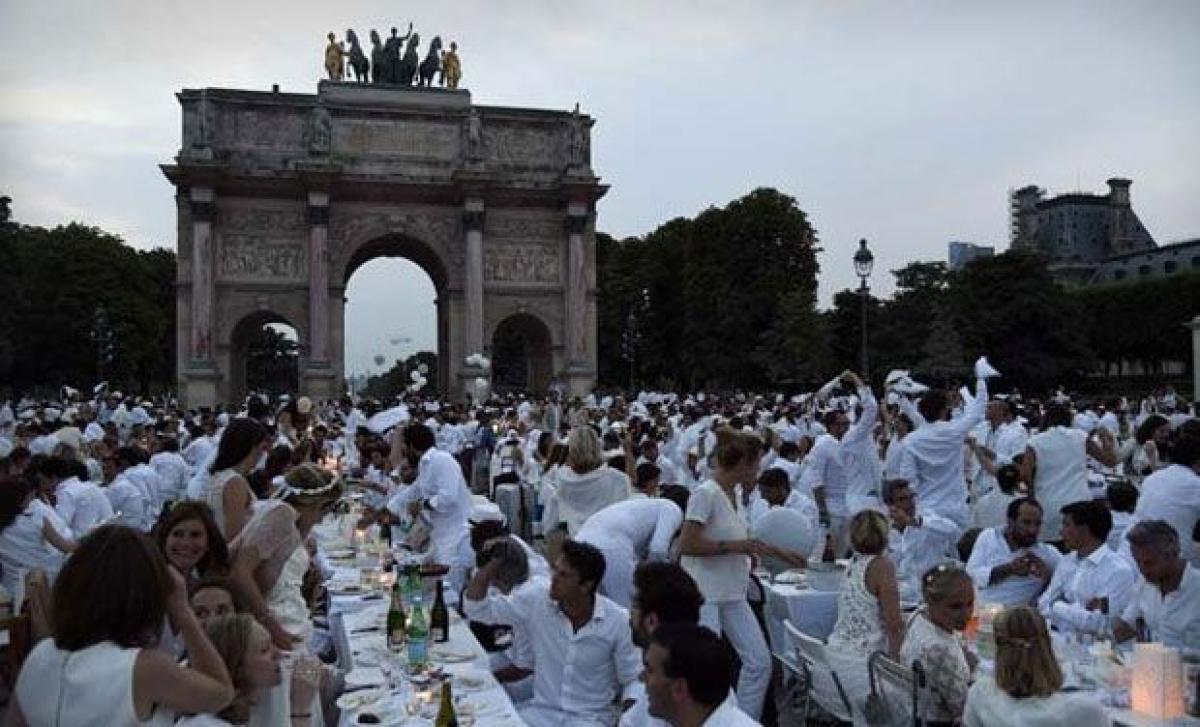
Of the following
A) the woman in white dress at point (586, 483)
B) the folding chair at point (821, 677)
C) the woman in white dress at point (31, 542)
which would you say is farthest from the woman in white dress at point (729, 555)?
the woman in white dress at point (31, 542)

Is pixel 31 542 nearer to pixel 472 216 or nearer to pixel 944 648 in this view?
pixel 944 648

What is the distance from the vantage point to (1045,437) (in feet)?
36.7

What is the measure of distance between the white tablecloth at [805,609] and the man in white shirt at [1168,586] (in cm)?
285

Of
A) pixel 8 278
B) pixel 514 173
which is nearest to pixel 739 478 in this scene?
pixel 514 173

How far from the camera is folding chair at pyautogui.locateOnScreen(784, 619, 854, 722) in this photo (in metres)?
6.56

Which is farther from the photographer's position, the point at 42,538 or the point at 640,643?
the point at 42,538

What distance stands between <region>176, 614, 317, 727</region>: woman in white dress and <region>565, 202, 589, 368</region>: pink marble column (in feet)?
144

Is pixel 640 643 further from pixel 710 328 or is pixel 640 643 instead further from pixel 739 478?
pixel 710 328

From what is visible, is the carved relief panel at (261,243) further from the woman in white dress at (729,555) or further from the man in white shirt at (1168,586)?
the man in white shirt at (1168,586)

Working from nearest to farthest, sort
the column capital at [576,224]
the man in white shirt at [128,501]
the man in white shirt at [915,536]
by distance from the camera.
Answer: the man in white shirt at [915,536]
the man in white shirt at [128,501]
the column capital at [576,224]

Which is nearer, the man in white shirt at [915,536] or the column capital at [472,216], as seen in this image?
the man in white shirt at [915,536]

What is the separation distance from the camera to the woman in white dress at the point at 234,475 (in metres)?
7.60

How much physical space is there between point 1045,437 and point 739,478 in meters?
5.48

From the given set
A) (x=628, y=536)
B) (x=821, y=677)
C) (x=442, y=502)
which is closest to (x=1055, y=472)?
(x=821, y=677)
